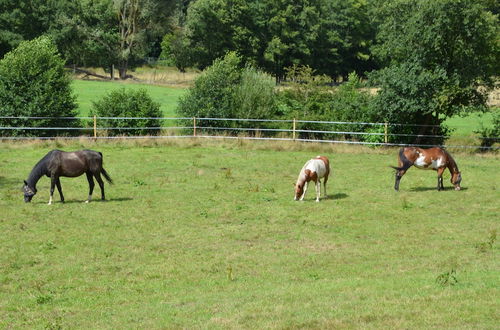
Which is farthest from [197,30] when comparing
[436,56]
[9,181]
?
[9,181]

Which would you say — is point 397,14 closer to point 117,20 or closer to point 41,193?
point 41,193

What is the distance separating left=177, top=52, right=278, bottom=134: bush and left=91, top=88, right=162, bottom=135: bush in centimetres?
205

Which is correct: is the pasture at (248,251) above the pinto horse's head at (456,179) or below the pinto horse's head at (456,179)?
below

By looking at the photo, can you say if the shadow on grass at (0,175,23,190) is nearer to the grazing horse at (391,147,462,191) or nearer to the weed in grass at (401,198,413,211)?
the weed in grass at (401,198,413,211)

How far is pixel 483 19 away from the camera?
30.8 metres

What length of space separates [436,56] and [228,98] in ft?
38.9

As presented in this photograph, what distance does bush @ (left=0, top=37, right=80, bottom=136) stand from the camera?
34.1m

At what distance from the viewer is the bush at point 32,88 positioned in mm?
34094

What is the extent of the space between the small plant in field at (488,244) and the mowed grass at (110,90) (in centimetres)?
3473

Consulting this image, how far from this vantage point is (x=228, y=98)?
121 feet

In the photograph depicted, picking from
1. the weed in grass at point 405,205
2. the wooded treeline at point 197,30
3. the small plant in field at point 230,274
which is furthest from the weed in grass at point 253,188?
the wooded treeline at point 197,30

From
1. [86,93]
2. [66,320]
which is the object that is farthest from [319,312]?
[86,93]

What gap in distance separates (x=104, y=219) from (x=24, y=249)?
132 inches

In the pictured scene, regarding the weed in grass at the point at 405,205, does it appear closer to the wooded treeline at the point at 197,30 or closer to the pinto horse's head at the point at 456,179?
the pinto horse's head at the point at 456,179
